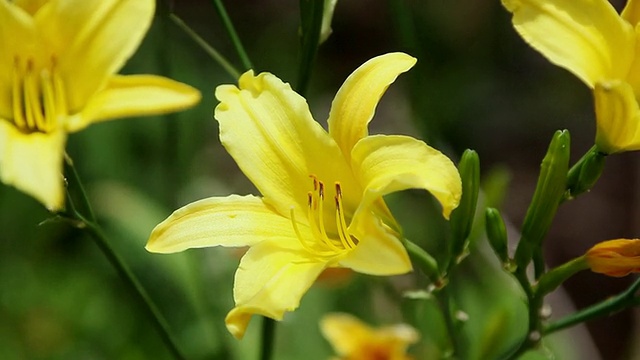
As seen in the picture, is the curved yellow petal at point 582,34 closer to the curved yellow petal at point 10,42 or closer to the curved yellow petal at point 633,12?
the curved yellow petal at point 633,12

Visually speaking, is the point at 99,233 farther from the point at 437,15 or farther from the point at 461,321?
the point at 437,15

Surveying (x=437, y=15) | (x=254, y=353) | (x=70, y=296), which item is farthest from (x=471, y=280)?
(x=437, y=15)

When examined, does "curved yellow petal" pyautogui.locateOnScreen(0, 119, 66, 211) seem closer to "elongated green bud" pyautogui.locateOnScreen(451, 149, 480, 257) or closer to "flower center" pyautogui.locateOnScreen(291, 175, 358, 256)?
"flower center" pyautogui.locateOnScreen(291, 175, 358, 256)

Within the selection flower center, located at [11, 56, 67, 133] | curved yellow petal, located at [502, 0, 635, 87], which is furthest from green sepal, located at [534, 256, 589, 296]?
flower center, located at [11, 56, 67, 133]

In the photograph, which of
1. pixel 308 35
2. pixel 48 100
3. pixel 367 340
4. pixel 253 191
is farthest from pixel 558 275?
pixel 253 191

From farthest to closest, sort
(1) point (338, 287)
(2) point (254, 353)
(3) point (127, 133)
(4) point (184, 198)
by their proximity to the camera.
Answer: (3) point (127, 133) → (4) point (184, 198) → (1) point (338, 287) → (2) point (254, 353)

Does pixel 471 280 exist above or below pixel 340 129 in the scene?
below
